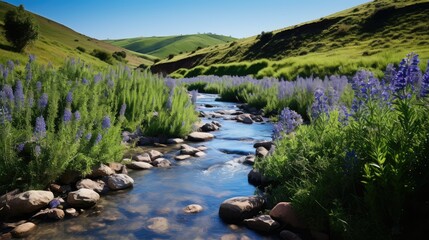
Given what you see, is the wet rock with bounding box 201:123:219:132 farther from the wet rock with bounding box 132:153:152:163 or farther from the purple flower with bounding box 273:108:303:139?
the purple flower with bounding box 273:108:303:139

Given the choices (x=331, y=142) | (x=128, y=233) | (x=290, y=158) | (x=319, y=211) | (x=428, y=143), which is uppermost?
(x=428, y=143)

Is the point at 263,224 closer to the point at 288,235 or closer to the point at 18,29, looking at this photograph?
the point at 288,235

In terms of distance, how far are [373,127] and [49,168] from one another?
13.0 ft

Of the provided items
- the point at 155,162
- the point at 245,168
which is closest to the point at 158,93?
the point at 155,162

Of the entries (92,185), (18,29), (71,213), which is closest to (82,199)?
(71,213)

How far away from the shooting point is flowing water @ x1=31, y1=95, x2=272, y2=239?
388 centimetres

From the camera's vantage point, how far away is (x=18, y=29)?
39969 millimetres

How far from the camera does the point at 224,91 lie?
20766 millimetres

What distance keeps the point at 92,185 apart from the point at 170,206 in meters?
1.29

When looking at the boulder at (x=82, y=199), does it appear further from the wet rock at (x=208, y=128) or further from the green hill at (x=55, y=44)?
the green hill at (x=55, y=44)

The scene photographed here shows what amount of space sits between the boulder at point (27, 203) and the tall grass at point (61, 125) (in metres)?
0.25

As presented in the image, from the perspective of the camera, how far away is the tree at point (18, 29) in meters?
40.0

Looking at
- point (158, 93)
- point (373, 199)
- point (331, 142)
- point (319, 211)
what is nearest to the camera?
point (373, 199)

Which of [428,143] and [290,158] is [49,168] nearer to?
[290,158]
